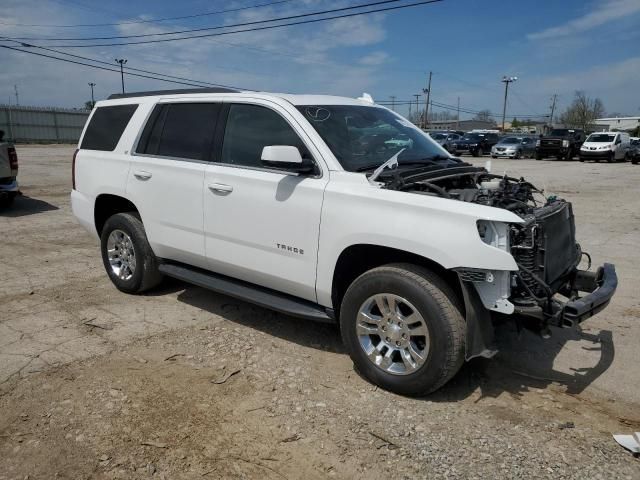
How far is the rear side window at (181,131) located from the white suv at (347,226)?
0.05 feet

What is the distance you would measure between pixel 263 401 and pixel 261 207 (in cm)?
142

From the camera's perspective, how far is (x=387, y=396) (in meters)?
3.53

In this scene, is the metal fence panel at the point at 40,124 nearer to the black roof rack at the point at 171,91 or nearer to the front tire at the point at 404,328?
the black roof rack at the point at 171,91

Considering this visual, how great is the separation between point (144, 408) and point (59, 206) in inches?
361

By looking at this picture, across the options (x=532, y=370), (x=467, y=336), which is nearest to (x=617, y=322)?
(x=532, y=370)

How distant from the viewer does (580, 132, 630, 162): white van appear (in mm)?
29703

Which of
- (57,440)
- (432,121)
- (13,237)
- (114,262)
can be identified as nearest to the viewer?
(57,440)

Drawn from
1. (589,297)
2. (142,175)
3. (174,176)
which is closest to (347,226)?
(589,297)

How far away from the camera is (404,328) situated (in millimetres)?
3424

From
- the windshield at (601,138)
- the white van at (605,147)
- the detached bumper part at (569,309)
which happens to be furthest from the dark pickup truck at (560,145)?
the detached bumper part at (569,309)

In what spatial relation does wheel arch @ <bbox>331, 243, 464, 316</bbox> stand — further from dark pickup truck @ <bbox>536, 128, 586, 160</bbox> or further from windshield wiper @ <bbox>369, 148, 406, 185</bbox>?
dark pickup truck @ <bbox>536, 128, 586, 160</bbox>

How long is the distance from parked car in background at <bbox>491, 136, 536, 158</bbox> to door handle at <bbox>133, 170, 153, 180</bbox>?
104ft


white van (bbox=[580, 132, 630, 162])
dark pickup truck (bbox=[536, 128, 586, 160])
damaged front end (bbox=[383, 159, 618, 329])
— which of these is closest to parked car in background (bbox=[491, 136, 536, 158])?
dark pickup truck (bbox=[536, 128, 586, 160])

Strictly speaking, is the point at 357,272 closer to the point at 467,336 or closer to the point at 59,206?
the point at 467,336
